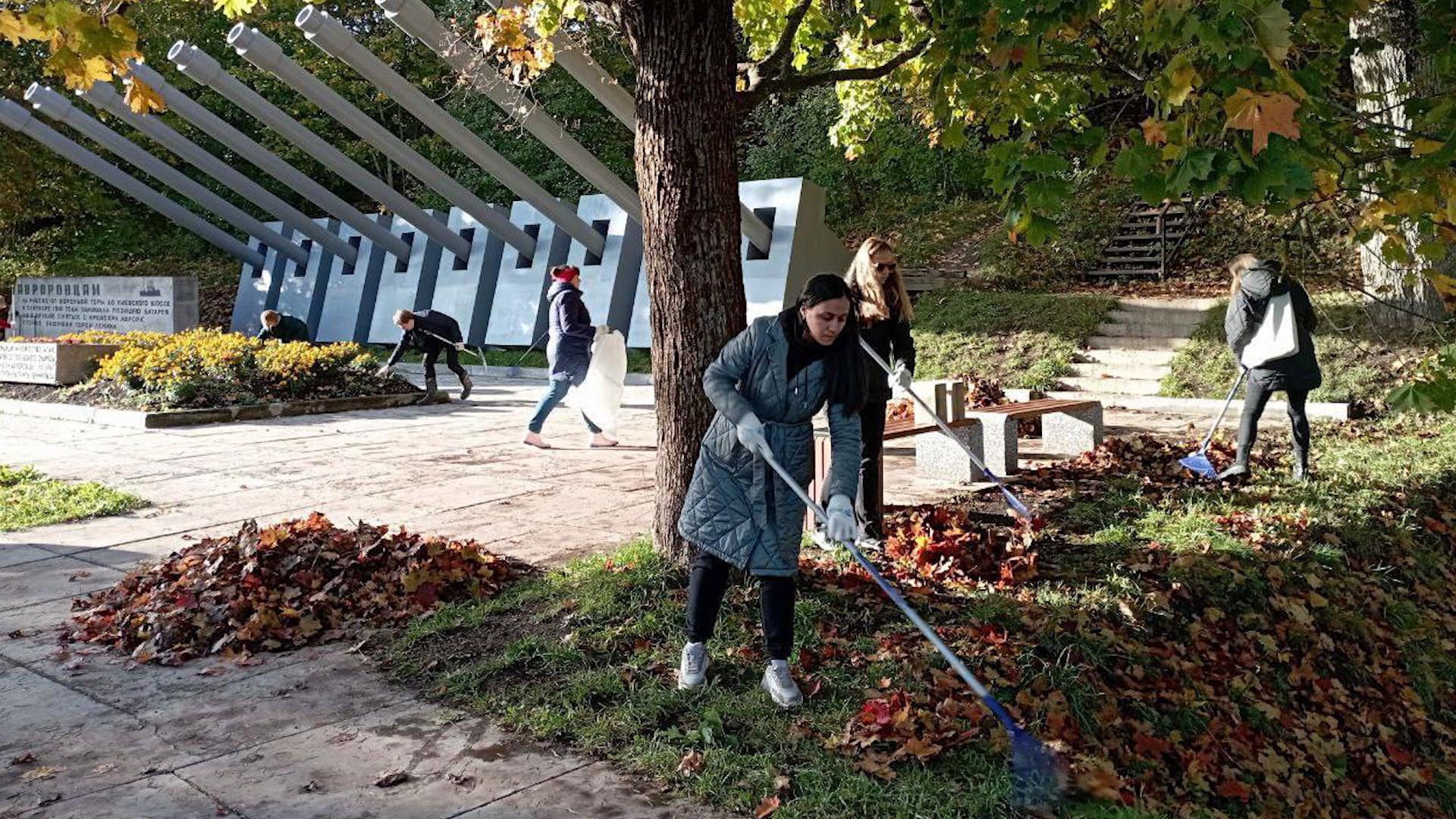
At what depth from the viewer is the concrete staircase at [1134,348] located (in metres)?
14.5

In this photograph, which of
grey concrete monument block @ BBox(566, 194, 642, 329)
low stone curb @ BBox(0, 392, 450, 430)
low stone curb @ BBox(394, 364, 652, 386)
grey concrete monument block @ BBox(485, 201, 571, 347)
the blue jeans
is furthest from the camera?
grey concrete monument block @ BBox(485, 201, 571, 347)

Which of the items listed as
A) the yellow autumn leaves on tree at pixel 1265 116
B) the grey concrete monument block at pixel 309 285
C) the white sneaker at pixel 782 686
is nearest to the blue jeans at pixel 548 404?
the white sneaker at pixel 782 686

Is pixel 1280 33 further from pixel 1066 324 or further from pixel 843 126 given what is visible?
pixel 1066 324

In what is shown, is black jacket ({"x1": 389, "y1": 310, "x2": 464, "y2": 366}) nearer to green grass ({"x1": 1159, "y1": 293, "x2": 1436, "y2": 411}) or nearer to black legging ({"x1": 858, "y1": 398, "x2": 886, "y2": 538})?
green grass ({"x1": 1159, "y1": 293, "x2": 1436, "y2": 411})

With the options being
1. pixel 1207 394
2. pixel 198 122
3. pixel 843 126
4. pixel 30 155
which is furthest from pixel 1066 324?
pixel 30 155

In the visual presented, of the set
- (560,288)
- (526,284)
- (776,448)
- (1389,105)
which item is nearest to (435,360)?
(560,288)

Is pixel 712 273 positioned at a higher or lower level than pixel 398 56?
lower

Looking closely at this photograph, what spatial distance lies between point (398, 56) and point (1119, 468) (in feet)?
84.7

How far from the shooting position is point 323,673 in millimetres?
5004

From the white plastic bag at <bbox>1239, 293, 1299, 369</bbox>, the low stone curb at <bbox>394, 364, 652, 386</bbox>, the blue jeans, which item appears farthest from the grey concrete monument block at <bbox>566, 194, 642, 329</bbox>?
the white plastic bag at <bbox>1239, 293, 1299, 369</bbox>

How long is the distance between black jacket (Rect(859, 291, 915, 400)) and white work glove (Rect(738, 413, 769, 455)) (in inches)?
100

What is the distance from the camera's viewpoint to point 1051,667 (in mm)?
4727

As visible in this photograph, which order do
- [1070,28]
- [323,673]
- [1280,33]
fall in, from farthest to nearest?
[1070,28] < [323,673] < [1280,33]

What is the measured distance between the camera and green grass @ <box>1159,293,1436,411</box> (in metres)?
12.3
